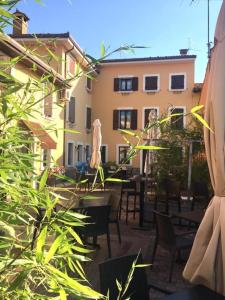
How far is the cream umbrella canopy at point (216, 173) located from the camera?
2.47 meters

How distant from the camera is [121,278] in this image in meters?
2.29

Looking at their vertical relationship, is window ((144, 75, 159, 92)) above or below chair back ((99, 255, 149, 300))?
above

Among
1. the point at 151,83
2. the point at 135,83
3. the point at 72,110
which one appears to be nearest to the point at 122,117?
the point at 135,83

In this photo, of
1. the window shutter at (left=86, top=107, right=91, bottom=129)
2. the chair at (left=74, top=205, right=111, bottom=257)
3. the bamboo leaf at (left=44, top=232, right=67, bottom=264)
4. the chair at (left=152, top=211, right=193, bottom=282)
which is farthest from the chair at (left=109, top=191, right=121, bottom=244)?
the window shutter at (left=86, top=107, right=91, bottom=129)

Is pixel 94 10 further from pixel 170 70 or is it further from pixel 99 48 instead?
pixel 170 70

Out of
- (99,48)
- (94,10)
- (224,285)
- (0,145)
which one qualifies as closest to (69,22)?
(94,10)

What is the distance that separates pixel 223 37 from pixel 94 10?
49.9 inches

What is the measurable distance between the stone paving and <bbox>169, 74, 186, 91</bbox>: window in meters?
19.5

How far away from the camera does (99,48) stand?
1.30 m

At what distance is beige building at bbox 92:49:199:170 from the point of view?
25.9 metres

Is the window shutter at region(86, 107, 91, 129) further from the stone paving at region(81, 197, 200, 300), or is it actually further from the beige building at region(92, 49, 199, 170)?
the stone paving at region(81, 197, 200, 300)

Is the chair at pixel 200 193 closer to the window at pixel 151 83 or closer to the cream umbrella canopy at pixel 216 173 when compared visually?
the cream umbrella canopy at pixel 216 173

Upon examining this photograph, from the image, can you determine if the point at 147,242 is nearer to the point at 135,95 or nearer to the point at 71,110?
the point at 71,110

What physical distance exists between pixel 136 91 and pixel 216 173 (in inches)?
959
